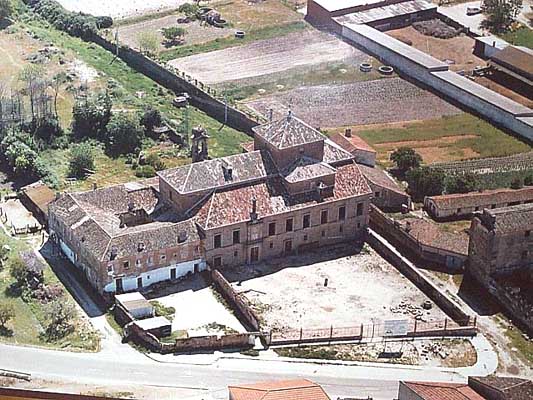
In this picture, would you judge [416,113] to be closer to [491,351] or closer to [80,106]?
[80,106]

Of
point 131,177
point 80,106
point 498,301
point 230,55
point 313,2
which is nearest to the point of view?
point 498,301

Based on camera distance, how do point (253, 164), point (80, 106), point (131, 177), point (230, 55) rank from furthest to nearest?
point (230, 55)
point (80, 106)
point (131, 177)
point (253, 164)

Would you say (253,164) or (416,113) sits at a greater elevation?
(253,164)

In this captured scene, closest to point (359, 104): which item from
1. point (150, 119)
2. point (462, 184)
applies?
point (462, 184)

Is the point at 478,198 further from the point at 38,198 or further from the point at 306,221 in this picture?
the point at 38,198

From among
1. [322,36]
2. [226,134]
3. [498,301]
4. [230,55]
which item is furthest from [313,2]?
[498,301]
